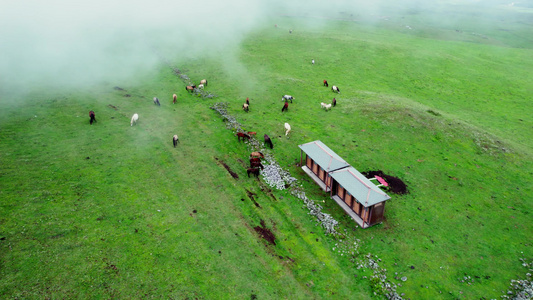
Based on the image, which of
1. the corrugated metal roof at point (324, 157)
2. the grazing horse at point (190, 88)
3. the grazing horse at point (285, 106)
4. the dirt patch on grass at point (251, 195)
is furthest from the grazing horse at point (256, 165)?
the grazing horse at point (190, 88)

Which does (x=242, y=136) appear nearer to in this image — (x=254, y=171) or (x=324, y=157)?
(x=254, y=171)

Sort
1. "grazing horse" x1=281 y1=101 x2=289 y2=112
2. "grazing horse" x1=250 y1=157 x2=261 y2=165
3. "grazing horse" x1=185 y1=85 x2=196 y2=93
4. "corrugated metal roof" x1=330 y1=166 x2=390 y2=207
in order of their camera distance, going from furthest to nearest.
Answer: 1. "grazing horse" x1=185 y1=85 x2=196 y2=93
2. "grazing horse" x1=281 y1=101 x2=289 y2=112
3. "grazing horse" x1=250 y1=157 x2=261 y2=165
4. "corrugated metal roof" x1=330 y1=166 x2=390 y2=207

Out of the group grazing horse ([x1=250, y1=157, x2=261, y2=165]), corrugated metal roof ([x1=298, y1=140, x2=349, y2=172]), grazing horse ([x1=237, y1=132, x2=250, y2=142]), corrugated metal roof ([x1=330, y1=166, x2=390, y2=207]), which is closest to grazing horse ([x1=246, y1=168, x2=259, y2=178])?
grazing horse ([x1=250, y1=157, x2=261, y2=165])

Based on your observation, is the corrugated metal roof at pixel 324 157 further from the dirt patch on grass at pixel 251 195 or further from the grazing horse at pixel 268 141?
the dirt patch on grass at pixel 251 195

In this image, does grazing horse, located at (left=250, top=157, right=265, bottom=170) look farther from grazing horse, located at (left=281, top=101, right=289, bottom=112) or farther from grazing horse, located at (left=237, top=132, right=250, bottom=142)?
grazing horse, located at (left=281, top=101, right=289, bottom=112)

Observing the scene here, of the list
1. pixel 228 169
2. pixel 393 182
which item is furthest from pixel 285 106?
pixel 393 182

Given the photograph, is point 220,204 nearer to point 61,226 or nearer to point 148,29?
point 61,226

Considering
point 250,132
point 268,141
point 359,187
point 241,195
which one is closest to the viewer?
point 359,187
